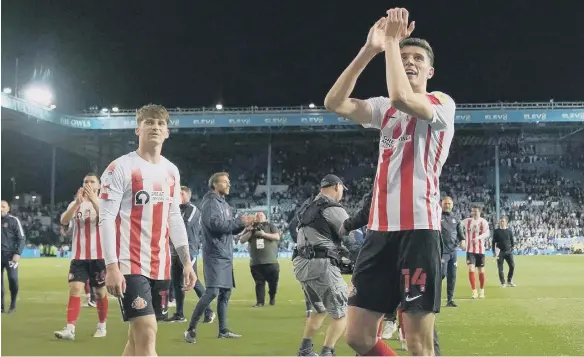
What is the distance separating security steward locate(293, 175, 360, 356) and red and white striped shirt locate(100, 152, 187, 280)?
2.02m

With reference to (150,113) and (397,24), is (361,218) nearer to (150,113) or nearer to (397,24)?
(150,113)

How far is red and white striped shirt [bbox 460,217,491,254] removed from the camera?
581 inches

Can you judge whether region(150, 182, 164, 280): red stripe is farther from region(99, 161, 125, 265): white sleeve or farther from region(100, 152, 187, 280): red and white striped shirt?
region(99, 161, 125, 265): white sleeve

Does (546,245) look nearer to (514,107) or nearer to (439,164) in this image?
(514,107)

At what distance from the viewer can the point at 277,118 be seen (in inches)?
1634

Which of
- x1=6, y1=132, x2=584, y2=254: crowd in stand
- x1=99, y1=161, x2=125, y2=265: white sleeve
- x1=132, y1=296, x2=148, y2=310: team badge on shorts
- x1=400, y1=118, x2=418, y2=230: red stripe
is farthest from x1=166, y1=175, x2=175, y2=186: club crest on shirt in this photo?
x1=6, y1=132, x2=584, y2=254: crowd in stand

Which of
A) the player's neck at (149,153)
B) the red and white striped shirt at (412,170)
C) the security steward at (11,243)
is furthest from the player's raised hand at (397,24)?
the security steward at (11,243)

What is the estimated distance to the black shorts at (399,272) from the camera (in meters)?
3.71

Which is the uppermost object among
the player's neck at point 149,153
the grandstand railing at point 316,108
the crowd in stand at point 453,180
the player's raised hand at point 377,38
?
the grandstand railing at point 316,108

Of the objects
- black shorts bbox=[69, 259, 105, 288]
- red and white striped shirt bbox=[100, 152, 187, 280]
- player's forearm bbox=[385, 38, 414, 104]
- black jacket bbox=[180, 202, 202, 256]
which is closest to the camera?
player's forearm bbox=[385, 38, 414, 104]

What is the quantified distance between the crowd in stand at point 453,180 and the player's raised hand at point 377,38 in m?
35.5

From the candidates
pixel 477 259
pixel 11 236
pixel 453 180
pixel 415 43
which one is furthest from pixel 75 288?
pixel 453 180

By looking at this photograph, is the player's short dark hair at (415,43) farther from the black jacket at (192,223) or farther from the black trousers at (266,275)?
the black trousers at (266,275)

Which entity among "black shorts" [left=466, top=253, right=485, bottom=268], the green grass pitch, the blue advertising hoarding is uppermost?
the blue advertising hoarding
